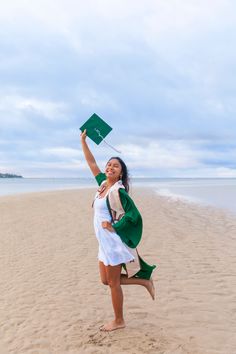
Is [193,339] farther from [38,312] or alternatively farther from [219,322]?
[38,312]

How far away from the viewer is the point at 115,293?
502cm

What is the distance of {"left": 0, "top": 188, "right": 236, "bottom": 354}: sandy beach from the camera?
5.11 meters

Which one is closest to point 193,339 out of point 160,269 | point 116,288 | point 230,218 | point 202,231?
point 116,288

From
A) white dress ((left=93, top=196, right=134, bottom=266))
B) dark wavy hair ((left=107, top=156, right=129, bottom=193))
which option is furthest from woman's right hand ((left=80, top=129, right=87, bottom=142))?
white dress ((left=93, top=196, right=134, bottom=266))

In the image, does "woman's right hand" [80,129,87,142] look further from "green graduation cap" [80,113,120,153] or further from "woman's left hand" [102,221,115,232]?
"woman's left hand" [102,221,115,232]

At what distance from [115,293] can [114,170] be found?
152 cm

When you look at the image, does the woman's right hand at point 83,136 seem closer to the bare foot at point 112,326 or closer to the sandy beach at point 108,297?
the bare foot at point 112,326

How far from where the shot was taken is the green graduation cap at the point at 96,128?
534cm

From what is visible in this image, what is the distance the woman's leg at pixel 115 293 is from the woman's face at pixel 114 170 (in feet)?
3.58

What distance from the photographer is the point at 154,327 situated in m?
5.55

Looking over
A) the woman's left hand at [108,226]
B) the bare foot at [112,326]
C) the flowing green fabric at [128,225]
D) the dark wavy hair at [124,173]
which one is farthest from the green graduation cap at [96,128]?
the bare foot at [112,326]

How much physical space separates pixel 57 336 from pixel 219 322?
7.58 feet

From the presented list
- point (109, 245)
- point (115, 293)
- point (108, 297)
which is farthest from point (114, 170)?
point (108, 297)

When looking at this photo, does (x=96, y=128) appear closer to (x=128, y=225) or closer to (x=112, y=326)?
(x=128, y=225)
